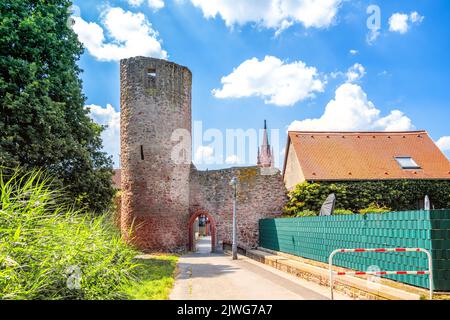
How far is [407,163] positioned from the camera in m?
25.7

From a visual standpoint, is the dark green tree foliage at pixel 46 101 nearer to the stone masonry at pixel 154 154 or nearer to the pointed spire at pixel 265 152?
the stone masonry at pixel 154 154

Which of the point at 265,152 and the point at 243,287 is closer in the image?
the point at 243,287

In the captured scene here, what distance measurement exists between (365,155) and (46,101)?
20.2 m

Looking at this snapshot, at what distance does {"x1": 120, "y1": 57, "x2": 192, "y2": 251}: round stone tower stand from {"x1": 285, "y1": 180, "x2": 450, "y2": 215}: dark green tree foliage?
7.00m

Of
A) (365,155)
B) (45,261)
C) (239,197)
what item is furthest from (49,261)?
(365,155)

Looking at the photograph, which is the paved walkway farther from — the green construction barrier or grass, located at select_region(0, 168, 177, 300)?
the green construction barrier

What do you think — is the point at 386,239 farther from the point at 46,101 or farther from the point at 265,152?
the point at 265,152

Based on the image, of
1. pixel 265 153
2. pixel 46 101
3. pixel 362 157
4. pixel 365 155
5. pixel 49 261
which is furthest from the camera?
pixel 265 153

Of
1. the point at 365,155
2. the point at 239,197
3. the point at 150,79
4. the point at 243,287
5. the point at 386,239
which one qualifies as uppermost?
the point at 150,79

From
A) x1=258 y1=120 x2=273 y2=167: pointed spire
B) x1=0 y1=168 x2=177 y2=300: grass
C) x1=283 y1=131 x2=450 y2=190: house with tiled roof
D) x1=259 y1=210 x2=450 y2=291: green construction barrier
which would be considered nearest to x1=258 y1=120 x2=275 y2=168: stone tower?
x1=258 y1=120 x2=273 y2=167: pointed spire

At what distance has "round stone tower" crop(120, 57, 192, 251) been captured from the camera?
21.5 meters
